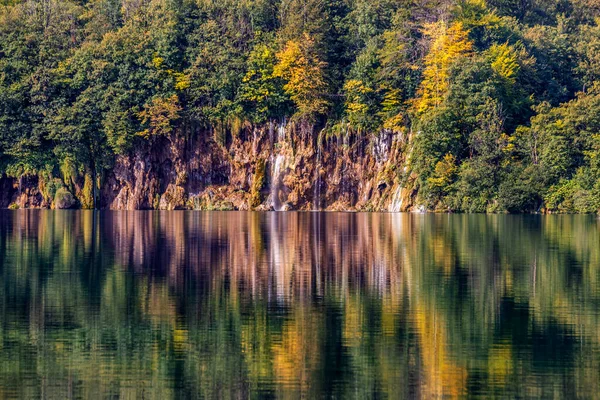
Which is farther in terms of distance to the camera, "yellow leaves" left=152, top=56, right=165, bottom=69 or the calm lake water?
"yellow leaves" left=152, top=56, right=165, bottom=69

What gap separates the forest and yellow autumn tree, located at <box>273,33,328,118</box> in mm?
136

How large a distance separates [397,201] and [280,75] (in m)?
16.4

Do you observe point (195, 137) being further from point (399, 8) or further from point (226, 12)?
point (399, 8)

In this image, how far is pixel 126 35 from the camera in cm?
9562

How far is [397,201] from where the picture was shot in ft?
280

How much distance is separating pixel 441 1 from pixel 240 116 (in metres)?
20.8

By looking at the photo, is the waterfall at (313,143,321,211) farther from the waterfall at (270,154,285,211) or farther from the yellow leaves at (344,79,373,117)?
the yellow leaves at (344,79,373,117)

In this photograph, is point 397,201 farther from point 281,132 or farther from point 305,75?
point 305,75

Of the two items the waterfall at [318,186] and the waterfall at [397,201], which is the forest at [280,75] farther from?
the waterfall at [318,186]

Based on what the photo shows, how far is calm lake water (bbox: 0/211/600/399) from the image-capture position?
53.4ft

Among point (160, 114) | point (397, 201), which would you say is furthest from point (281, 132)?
point (397, 201)

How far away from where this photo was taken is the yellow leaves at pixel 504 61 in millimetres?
84438

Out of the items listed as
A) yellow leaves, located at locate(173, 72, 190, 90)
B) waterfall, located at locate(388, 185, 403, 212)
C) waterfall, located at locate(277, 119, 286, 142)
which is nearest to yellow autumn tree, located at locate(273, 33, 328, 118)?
waterfall, located at locate(277, 119, 286, 142)

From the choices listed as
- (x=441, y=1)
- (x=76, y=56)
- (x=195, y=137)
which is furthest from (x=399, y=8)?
(x=76, y=56)
